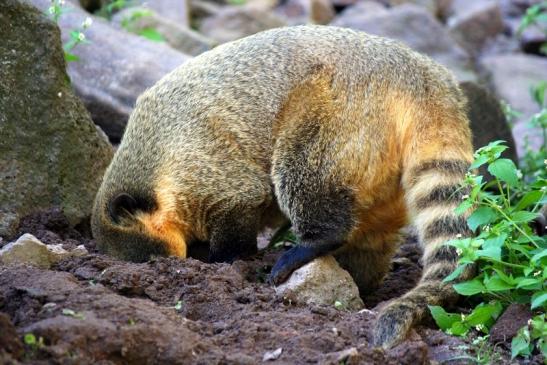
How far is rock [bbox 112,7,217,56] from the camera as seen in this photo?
31.5 ft

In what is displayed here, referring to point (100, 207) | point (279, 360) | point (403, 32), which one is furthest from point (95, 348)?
point (403, 32)

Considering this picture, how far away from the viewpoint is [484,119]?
786cm

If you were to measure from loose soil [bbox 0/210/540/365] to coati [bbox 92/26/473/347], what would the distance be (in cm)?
44

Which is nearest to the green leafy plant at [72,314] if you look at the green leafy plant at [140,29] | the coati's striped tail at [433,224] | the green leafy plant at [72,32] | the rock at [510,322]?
the coati's striped tail at [433,224]

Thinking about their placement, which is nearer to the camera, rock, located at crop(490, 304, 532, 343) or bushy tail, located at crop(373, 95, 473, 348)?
rock, located at crop(490, 304, 532, 343)

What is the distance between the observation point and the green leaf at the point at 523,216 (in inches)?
194

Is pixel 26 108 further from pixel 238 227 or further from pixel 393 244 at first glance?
pixel 393 244

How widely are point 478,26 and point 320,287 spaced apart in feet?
30.3

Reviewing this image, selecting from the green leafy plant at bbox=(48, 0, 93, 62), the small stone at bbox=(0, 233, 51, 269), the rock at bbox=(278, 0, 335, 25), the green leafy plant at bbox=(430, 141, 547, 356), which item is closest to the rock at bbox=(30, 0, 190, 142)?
the green leafy plant at bbox=(48, 0, 93, 62)

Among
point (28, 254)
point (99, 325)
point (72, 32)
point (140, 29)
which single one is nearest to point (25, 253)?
point (28, 254)

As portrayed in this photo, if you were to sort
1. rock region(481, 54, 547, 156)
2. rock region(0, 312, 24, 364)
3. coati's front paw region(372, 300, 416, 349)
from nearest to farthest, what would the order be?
rock region(0, 312, 24, 364) < coati's front paw region(372, 300, 416, 349) < rock region(481, 54, 547, 156)

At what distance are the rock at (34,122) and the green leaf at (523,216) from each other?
286cm

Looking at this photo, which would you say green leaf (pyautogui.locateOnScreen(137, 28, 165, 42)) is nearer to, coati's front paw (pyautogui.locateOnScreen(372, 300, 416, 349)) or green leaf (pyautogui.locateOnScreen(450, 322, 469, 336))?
coati's front paw (pyautogui.locateOnScreen(372, 300, 416, 349))

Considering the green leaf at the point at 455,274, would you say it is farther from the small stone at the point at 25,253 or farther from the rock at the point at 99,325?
the small stone at the point at 25,253
